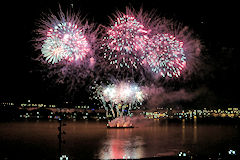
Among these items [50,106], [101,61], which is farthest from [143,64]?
[50,106]

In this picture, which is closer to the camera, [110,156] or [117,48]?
[110,156]

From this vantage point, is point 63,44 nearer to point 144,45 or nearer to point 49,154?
point 144,45

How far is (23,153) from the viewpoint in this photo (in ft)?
42.4

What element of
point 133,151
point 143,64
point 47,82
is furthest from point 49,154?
point 47,82

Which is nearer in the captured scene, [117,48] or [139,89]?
[117,48]

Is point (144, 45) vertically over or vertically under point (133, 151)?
over

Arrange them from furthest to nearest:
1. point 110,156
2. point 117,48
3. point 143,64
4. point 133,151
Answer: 1. point 143,64
2. point 117,48
3. point 133,151
4. point 110,156

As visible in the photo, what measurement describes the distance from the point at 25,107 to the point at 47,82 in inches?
249

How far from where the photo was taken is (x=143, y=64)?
21.3 m

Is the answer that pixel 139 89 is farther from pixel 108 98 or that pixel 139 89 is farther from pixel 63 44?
pixel 63 44

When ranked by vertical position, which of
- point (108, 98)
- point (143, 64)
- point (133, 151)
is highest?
point (143, 64)

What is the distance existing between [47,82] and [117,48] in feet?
141

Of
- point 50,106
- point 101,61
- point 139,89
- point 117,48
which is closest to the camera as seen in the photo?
point 117,48

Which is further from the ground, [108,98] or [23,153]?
[108,98]
